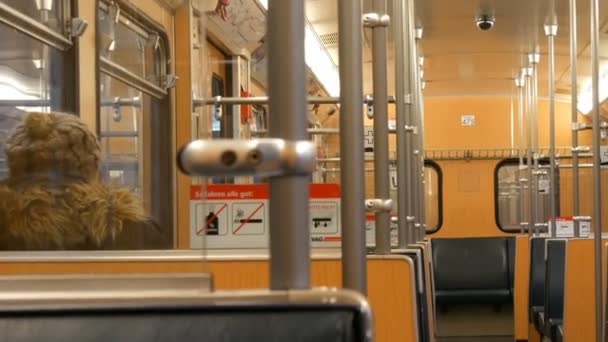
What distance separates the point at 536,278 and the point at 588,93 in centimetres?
438

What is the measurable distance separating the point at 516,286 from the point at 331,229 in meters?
6.21

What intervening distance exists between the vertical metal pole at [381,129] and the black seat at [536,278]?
4983 mm

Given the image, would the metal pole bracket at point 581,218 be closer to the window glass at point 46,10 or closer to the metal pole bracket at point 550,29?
the metal pole bracket at point 550,29

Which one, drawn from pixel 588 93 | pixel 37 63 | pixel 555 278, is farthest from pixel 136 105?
pixel 588 93

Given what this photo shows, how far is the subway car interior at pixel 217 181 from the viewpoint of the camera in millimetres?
867

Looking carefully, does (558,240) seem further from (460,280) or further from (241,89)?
(460,280)

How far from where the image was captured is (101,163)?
2.04 m

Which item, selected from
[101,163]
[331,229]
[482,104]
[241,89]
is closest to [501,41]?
[482,104]

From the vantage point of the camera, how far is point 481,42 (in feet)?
28.2

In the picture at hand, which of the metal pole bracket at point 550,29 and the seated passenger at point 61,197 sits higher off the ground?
the metal pole bracket at point 550,29

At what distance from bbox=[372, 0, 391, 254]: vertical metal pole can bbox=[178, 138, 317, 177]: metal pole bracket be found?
167cm

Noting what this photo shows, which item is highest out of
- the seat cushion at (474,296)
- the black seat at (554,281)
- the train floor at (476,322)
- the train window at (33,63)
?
the train window at (33,63)

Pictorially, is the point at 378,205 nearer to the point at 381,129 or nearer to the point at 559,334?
the point at 381,129

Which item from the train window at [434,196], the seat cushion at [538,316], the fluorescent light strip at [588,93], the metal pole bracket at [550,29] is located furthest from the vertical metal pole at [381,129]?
the train window at [434,196]
